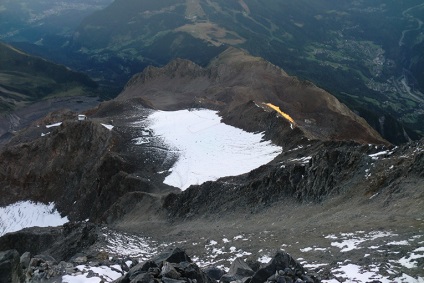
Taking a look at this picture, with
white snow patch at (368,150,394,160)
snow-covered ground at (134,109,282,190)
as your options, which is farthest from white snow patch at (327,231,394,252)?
snow-covered ground at (134,109,282,190)

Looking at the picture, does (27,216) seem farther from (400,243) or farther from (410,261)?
A: (410,261)

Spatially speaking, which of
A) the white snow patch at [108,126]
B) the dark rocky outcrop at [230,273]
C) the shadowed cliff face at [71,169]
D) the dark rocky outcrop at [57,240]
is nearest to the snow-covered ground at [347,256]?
the dark rocky outcrop at [230,273]

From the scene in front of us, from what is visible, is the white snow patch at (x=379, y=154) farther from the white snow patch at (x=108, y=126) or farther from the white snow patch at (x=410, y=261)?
the white snow patch at (x=108, y=126)

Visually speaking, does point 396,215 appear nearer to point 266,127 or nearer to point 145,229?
point 145,229

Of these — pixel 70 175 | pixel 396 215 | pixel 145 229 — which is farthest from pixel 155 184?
pixel 396 215

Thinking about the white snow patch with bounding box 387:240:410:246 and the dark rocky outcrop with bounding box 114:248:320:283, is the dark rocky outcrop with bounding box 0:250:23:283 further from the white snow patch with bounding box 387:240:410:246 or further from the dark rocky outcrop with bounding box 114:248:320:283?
the white snow patch with bounding box 387:240:410:246
